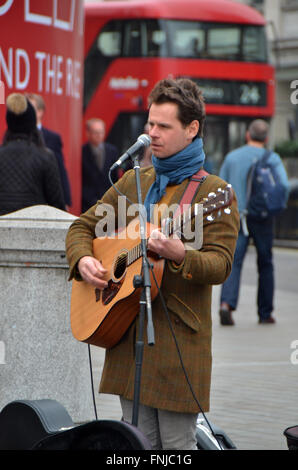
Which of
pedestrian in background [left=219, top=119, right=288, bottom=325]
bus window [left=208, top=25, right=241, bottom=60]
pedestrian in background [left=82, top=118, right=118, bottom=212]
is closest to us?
pedestrian in background [left=219, top=119, right=288, bottom=325]

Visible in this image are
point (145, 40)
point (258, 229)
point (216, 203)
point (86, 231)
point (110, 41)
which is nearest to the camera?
point (216, 203)

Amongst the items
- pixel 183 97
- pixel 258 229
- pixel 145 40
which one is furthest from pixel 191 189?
pixel 145 40

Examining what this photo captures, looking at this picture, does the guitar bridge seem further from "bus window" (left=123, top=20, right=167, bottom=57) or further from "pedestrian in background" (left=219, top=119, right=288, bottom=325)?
"bus window" (left=123, top=20, right=167, bottom=57)

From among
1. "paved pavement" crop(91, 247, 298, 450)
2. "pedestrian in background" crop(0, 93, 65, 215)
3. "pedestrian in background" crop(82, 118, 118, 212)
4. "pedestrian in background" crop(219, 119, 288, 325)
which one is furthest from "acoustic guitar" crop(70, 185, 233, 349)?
"pedestrian in background" crop(82, 118, 118, 212)

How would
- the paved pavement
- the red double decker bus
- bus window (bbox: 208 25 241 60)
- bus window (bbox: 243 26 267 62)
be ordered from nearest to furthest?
the paved pavement < the red double decker bus < bus window (bbox: 208 25 241 60) < bus window (bbox: 243 26 267 62)

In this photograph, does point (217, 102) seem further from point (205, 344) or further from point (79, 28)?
point (205, 344)

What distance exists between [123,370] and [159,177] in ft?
2.30

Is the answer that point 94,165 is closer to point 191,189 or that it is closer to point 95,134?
point 95,134

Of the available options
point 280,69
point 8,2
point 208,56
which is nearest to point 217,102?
point 208,56

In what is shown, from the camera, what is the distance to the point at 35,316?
18.0 ft

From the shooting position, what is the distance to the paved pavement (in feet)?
19.0

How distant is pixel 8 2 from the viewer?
28.0 feet

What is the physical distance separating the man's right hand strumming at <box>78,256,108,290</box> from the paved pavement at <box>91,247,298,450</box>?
2.02m

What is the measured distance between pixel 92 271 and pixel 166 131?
57cm
